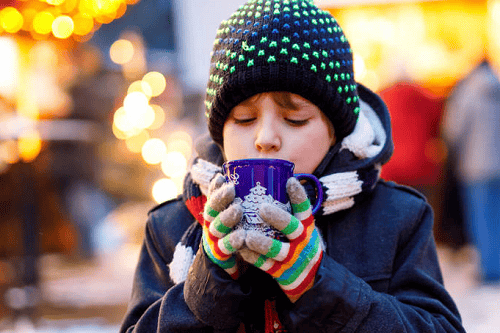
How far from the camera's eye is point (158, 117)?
247 inches

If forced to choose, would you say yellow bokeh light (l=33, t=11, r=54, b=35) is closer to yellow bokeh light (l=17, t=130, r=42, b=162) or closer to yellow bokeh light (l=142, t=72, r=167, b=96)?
yellow bokeh light (l=17, t=130, r=42, b=162)

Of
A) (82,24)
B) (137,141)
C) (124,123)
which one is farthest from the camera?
(137,141)

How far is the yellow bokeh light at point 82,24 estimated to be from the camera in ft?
12.4

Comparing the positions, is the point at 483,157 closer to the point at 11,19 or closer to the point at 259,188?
the point at 11,19

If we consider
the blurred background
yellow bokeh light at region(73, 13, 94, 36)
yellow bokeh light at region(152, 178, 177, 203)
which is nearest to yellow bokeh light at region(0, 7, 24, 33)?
the blurred background

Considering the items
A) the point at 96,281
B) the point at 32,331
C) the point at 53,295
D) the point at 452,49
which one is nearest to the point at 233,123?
the point at 32,331

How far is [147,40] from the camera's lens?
6594 mm

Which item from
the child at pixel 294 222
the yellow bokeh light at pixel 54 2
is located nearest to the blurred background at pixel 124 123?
the yellow bokeh light at pixel 54 2

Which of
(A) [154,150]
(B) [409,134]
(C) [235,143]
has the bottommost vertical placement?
(A) [154,150]

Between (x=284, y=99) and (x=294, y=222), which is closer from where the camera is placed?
(x=294, y=222)

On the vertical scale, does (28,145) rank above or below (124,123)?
above

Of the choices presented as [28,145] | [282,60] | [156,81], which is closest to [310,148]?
[282,60]

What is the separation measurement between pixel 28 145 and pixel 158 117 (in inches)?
122

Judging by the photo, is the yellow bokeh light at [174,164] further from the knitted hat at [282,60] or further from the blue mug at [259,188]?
the blue mug at [259,188]
